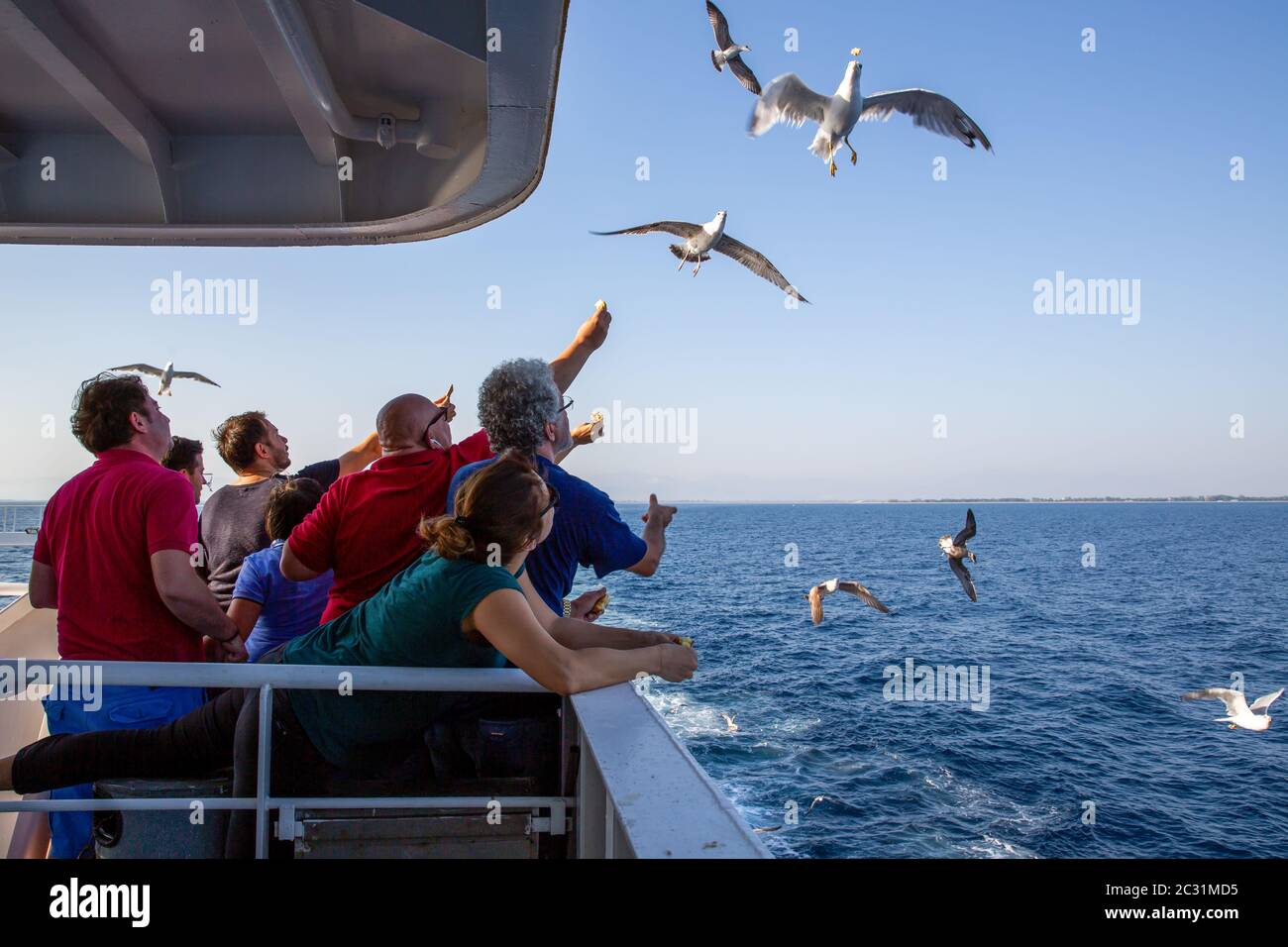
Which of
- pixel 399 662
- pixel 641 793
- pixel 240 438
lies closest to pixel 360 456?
pixel 240 438

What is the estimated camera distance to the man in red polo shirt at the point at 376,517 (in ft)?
8.28

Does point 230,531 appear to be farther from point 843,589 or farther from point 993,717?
point 993,717

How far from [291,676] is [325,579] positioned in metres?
1.02

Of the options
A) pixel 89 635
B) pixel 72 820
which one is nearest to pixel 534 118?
pixel 89 635

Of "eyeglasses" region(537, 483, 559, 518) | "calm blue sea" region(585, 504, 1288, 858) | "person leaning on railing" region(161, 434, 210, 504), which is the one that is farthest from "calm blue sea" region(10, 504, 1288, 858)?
"eyeglasses" region(537, 483, 559, 518)

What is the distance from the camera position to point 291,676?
1.98 m

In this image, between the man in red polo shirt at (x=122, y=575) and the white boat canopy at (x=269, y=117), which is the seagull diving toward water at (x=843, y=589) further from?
the man in red polo shirt at (x=122, y=575)

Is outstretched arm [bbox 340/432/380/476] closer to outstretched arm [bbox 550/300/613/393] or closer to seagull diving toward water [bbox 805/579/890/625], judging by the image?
outstretched arm [bbox 550/300/613/393]

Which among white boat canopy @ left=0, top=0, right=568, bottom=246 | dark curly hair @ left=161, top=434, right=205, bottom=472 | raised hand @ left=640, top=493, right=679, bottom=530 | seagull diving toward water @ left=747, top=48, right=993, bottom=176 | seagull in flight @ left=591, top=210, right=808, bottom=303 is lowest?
raised hand @ left=640, top=493, right=679, bottom=530

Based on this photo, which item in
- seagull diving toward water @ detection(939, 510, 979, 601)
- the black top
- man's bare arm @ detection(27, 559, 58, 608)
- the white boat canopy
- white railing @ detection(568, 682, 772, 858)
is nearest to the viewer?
white railing @ detection(568, 682, 772, 858)

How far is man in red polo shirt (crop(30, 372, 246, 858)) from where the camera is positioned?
237 cm

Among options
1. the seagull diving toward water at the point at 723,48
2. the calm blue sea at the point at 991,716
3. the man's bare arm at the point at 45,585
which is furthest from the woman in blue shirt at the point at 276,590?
the calm blue sea at the point at 991,716
